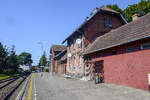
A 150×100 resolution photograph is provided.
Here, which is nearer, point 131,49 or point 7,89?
point 131,49

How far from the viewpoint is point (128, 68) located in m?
10.2

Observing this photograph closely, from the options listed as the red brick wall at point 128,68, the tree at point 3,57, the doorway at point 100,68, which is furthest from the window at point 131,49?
the tree at point 3,57

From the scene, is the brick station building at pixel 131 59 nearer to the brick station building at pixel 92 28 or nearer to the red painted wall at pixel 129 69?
the red painted wall at pixel 129 69

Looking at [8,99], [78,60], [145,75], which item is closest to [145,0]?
[78,60]

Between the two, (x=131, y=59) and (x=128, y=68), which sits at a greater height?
(x=131, y=59)

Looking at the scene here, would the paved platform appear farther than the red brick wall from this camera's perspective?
No

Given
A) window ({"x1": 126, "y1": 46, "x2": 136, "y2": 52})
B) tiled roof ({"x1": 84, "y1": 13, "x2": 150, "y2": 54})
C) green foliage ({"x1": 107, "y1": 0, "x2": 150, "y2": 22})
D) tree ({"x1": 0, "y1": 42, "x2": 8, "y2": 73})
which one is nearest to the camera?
tiled roof ({"x1": 84, "y1": 13, "x2": 150, "y2": 54})

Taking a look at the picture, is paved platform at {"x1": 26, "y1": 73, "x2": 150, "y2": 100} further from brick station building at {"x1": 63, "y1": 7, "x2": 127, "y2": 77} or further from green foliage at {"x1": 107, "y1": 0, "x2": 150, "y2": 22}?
green foliage at {"x1": 107, "y1": 0, "x2": 150, "y2": 22}

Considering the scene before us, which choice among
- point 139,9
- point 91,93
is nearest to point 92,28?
point 91,93

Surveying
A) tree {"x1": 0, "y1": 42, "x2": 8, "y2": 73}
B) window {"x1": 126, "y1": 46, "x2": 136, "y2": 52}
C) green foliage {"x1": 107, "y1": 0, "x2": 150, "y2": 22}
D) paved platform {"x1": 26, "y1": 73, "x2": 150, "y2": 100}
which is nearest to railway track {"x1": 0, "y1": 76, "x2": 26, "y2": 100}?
paved platform {"x1": 26, "y1": 73, "x2": 150, "y2": 100}

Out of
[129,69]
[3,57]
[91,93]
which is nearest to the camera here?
[91,93]

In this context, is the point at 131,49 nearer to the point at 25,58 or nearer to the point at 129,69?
the point at 129,69

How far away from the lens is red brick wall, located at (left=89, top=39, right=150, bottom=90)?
878 centimetres

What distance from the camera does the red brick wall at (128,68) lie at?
8781 mm
